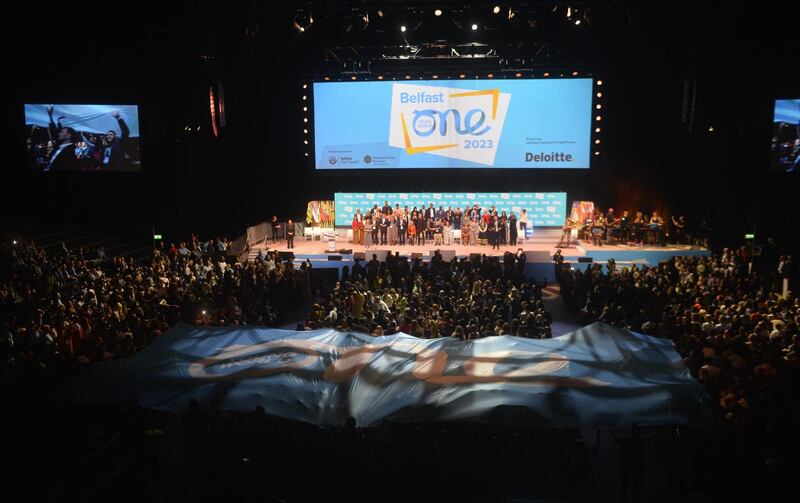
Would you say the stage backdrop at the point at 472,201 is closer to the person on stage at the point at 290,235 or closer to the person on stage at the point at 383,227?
the person on stage at the point at 383,227

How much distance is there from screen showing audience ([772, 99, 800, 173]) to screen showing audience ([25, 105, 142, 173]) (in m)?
24.4

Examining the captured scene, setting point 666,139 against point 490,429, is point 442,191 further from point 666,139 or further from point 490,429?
point 490,429

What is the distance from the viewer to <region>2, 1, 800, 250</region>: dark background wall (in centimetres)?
2228

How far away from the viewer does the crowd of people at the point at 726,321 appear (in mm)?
8836

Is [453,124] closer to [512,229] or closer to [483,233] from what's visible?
[483,233]

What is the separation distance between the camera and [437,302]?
1595cm

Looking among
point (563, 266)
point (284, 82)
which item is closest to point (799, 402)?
A: point (563, 266)

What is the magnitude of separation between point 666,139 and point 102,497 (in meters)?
23.7

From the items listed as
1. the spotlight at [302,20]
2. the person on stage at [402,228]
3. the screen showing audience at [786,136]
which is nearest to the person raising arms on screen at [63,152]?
the spotlight at [302,20]

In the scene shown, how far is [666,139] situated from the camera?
2577 centimetres

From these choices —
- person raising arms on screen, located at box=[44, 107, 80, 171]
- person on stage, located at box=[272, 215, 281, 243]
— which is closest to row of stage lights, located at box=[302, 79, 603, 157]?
person on stage, located at box=[272, 215, 281, 243]

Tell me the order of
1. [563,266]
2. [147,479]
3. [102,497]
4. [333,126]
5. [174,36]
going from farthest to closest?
[333,126] → [174,36] → [563,266] → [147,479] → [102,497]

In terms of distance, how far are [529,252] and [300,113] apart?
445 inches

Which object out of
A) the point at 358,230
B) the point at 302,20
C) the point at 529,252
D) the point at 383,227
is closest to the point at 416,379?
the point at 529,252
